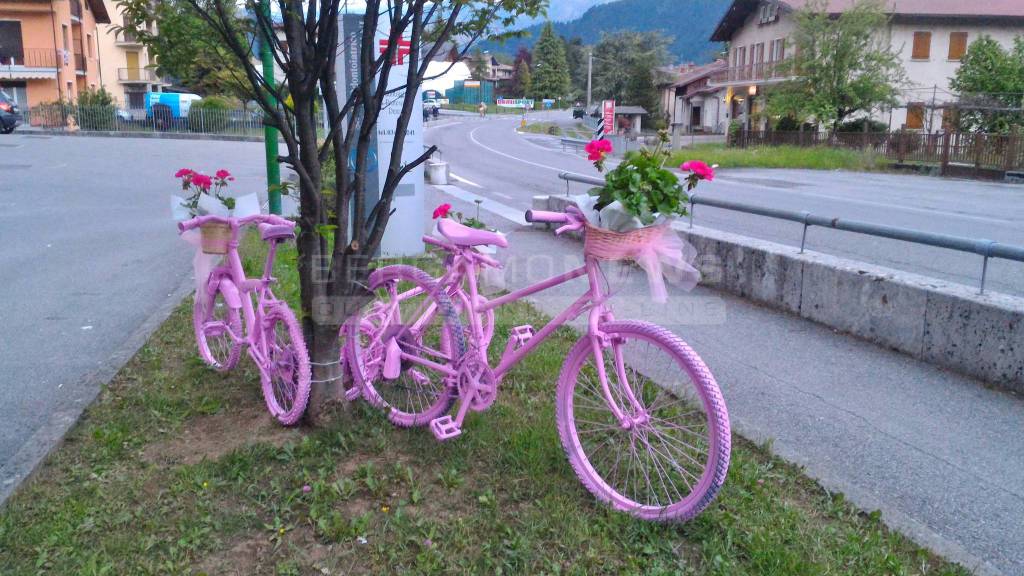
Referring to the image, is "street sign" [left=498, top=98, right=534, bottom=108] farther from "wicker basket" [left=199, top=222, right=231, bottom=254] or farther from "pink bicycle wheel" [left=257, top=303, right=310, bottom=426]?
"pink bicycle wheel" [left=257, top=303, right=310, bottom=426]

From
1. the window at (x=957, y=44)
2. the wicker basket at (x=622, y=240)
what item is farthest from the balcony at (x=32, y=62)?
the wicker basket at (x=622, y=240)

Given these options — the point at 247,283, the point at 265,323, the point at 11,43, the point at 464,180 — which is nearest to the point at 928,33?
the point at 464,180

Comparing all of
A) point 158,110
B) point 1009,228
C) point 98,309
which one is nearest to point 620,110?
point 158,110

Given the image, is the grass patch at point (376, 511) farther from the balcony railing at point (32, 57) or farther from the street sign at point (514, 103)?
the street sign at point (514, 103)

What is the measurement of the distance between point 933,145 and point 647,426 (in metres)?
29.7

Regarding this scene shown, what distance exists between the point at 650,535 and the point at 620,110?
64274mm

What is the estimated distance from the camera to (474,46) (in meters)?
4.76

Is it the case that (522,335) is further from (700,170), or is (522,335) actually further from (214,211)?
(214,211)

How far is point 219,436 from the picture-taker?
4.48 metres

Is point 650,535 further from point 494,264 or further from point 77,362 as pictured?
point 77,362

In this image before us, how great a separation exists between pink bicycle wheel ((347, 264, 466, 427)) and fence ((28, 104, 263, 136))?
39.1 metres

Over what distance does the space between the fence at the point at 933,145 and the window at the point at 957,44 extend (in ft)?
52.4

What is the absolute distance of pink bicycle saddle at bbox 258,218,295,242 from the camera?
460 centimetres

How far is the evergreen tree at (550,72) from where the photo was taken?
355ft
